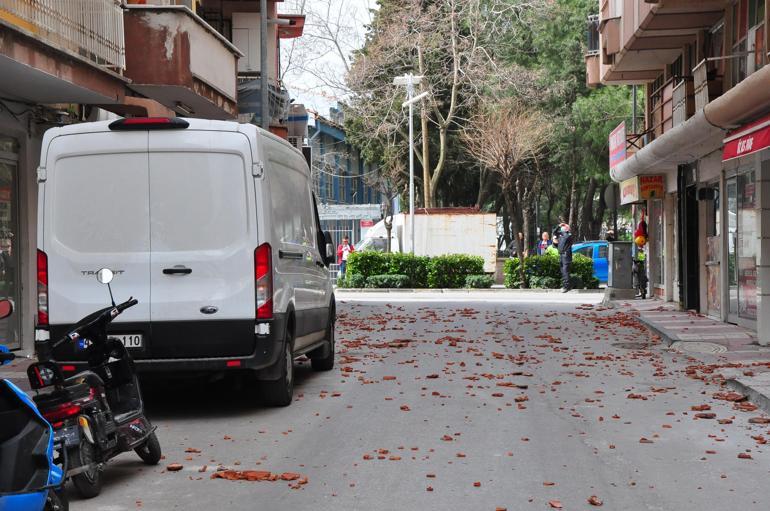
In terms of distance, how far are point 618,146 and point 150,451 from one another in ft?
74.8

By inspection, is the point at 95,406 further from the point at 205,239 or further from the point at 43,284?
the point at 43,284

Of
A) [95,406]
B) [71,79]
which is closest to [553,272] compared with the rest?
[71,79]

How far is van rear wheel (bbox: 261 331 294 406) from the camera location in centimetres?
1036

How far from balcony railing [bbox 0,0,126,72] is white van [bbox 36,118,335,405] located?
3268mm

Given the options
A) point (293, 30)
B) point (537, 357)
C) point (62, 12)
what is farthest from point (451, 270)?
point (62, 12)

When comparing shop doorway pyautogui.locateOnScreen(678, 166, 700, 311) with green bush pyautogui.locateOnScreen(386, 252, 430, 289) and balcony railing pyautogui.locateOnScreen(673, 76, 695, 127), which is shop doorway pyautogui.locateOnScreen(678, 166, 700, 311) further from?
green bush pyautogui.locateOnScreen(386, 252, 430, 289)

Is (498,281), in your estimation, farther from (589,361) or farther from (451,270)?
(589,361)

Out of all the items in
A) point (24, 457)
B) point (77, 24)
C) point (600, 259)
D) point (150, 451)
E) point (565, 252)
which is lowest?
point (150, 451)

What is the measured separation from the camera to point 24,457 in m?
5.27

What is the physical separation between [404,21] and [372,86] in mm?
3299

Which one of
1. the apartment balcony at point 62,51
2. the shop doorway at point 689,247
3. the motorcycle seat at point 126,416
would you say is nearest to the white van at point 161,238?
the motorcycle seat at point 126,416

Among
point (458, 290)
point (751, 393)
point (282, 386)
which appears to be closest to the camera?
point (282, 386)

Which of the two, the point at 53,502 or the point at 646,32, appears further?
the point at 646,32

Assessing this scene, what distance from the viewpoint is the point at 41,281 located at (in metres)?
9.71
